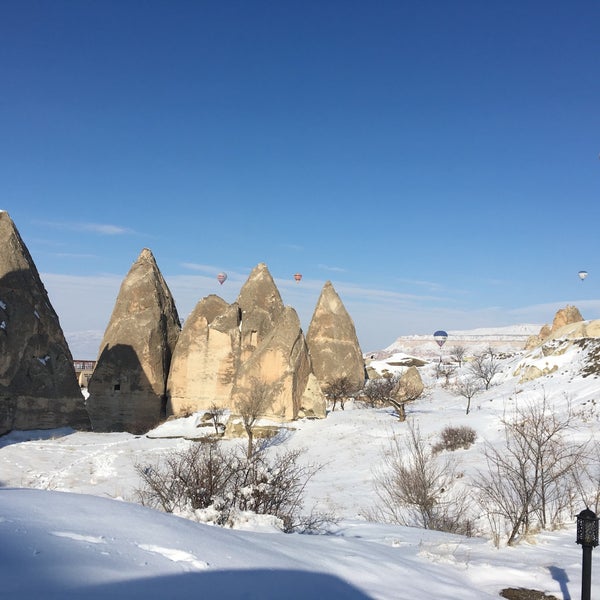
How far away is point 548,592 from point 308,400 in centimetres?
1531

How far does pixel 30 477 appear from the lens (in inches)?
481

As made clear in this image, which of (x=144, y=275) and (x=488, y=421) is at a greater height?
(x=144, y=275)

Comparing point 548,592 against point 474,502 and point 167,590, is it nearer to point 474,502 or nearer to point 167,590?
point 167,590

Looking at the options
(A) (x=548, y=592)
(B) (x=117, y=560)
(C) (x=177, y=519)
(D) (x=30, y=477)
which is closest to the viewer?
(B) (x=117, y=560)

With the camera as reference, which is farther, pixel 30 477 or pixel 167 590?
pixel 30 477

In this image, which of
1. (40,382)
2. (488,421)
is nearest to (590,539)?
(488,421)

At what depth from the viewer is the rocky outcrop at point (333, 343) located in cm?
2650

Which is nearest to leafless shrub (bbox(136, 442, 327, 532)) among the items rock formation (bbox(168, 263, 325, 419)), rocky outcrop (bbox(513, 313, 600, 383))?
rock formation (bbox(168, 263, 325, 419))

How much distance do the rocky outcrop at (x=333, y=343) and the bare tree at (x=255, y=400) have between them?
728 centimetres

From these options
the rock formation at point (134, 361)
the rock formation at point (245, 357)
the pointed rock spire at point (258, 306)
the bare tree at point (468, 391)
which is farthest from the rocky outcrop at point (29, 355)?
the bare tree at point (468, 391)

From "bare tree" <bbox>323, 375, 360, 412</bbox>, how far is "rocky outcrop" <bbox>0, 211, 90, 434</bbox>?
10650 millimetres

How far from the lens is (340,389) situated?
79.8ft

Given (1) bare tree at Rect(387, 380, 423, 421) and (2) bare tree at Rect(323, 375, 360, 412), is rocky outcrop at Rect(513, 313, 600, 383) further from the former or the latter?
(2) bare tree at Rect(323, 375, 360, 412)

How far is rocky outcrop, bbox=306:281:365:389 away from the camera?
26.5 meters
